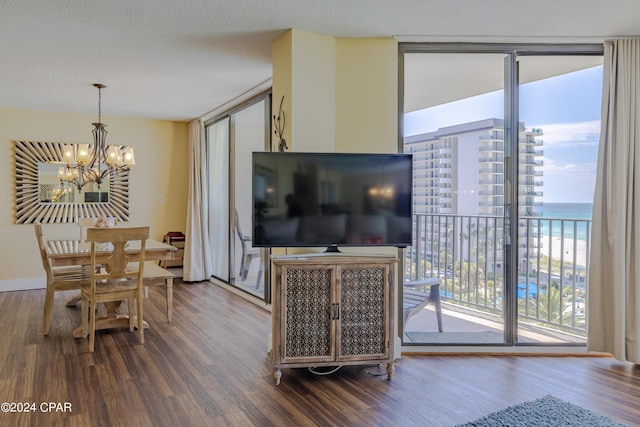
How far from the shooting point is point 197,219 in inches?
247

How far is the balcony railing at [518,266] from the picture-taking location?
138 inches

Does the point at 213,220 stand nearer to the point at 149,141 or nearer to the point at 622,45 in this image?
the point at 149,141

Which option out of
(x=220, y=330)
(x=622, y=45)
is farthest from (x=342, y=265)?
(x=622, y=45)

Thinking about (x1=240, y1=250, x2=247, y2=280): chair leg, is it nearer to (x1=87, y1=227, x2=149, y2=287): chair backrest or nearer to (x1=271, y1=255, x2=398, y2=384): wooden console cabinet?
(x1=87, y1=227, x2=149, y2=287): chair backrest

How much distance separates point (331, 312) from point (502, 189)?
1.73 meters

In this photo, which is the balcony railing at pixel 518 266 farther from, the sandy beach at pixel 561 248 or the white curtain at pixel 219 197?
the white curtain at pixel 219 197

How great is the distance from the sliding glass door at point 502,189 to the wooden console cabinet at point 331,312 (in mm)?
627

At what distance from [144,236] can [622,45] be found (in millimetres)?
4005

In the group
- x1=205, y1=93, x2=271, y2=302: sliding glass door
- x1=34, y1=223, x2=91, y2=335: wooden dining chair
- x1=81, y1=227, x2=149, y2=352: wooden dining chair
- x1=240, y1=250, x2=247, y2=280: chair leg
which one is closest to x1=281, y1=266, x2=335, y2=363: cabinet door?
x1=81, y1=227, x2=149, y2=352: wooden dining chair

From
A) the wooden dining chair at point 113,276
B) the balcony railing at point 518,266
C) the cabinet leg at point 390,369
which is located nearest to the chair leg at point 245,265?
the wooden dining chair at point 113,276

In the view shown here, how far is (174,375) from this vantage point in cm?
297

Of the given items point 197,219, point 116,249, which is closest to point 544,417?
point 116,249

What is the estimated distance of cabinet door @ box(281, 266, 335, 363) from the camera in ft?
9.29

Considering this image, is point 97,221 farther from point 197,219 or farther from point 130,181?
point 130,181
